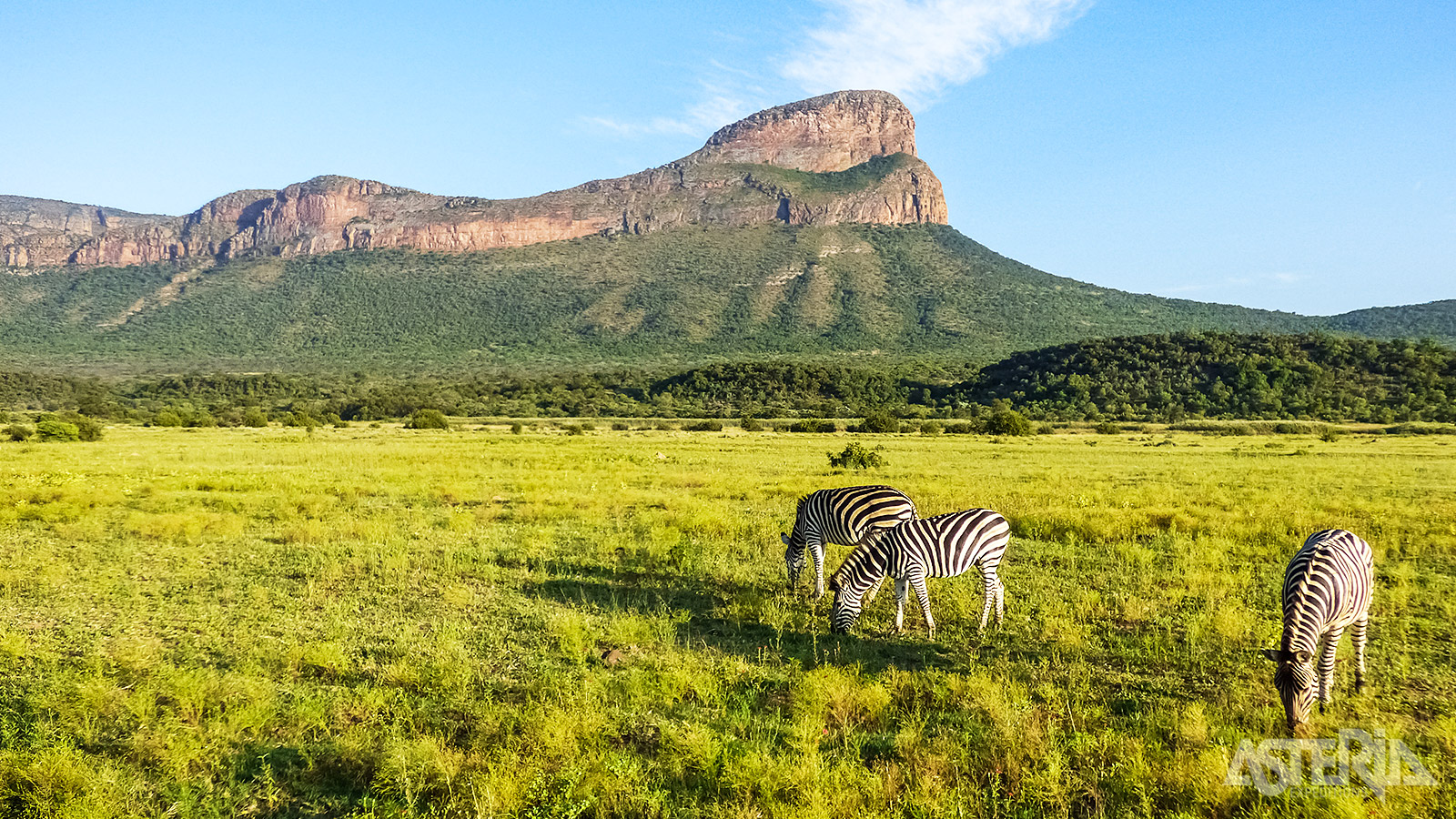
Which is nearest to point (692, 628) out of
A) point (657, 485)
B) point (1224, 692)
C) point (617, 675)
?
point (617, 675)

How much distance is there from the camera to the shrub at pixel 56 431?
39125 mm

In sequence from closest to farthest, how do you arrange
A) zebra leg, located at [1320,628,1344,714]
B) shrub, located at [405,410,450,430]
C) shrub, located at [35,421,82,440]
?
zebra leg, located at [1320,628,1344,714], shrub, located at [35,421,82,440], shrub, located at [405,410,450,430]

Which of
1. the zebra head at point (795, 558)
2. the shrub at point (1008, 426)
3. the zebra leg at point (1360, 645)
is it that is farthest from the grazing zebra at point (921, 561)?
the shrub at point (1008, 426)

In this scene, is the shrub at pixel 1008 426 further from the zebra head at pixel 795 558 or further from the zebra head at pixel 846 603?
the zebra head at pixel 846 603

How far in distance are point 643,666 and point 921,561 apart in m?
3.47

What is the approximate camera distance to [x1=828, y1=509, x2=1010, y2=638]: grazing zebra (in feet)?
27.8

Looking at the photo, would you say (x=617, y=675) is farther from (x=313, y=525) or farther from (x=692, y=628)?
(x=313, y=525)

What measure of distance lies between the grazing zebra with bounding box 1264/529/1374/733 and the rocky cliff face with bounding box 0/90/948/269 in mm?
159458

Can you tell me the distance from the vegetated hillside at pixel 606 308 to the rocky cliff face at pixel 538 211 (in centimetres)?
1100

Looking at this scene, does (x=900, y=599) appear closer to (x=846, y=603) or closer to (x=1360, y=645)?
(x=846, y=603)

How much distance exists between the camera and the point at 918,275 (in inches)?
5197

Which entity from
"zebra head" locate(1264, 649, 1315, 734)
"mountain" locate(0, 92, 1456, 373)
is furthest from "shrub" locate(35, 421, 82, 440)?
"mountain" locate(0, 92, 1456, 373)

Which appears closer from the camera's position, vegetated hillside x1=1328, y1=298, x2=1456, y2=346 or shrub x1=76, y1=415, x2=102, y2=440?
shrub x1=76, y1=415, x2=102, y2=440

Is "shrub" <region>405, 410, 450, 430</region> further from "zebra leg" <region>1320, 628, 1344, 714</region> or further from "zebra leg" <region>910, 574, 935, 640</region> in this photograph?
"zebra leg" <region>1320, 628, 1344, 714</region>
